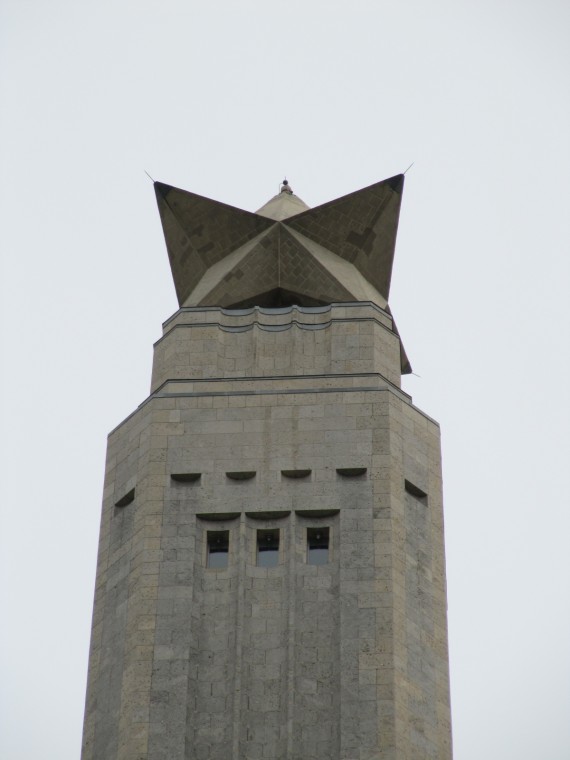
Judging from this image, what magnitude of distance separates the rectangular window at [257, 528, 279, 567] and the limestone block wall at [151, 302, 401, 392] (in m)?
5.95

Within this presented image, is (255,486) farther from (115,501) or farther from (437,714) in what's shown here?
(437,714)

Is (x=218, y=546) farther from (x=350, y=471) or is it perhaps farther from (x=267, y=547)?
(x=350, y=471)

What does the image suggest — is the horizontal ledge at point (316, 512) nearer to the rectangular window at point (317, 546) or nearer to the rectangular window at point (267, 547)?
the rectangular window at point (317, 546)

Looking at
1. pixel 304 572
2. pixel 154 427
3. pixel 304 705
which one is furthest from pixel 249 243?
pixel 304 705

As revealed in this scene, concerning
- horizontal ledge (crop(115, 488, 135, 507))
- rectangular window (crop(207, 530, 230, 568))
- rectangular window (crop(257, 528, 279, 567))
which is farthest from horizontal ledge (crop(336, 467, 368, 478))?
horizontal ledge (crop(115, 488, 135, 507))

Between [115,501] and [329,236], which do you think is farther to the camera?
[329,236]

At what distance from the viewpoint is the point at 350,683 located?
57.4 meters

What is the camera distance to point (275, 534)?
60.8 meters

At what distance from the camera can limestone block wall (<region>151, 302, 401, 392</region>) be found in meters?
65.0

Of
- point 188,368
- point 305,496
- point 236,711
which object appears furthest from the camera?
point 188,368

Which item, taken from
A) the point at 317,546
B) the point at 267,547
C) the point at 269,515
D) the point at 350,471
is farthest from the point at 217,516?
the point at 350,471

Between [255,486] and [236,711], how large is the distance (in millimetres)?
7232

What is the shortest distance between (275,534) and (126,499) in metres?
4.98

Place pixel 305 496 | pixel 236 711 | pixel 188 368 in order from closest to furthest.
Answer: pixel 236 711 → pixel 305 496 → pixel 188 368
